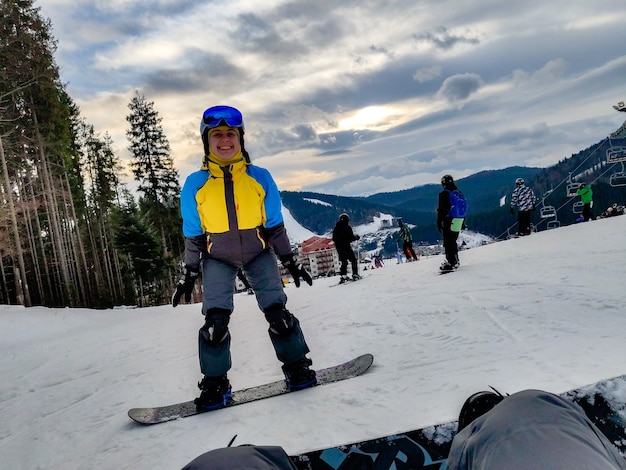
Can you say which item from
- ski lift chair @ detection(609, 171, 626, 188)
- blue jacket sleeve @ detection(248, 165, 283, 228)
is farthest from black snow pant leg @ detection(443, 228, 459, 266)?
ski lift chair @ detection(609, 171, 626, 188)

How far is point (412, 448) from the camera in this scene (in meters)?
1.76

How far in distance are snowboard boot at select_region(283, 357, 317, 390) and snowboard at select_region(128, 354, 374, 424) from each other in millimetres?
37

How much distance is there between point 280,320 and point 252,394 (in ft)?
1.88

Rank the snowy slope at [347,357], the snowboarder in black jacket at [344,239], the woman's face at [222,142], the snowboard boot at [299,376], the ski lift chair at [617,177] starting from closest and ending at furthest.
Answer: the snowy slope at [347,357] < the snowboard boot at [299,376] < the woman's face at [222,142] < the snowboarder in black jacket at [344,239] < the ski lift chair at [617,177]

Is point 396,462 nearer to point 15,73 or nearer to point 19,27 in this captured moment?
point 15,73

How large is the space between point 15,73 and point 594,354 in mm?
24770

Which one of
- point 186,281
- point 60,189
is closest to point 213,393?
point 186,281

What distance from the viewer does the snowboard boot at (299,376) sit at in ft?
9.52

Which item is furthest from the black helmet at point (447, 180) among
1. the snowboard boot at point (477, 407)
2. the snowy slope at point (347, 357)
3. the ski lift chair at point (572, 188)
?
the ski lift chair at point (572, 188)

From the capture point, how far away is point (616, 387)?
182 centimetres

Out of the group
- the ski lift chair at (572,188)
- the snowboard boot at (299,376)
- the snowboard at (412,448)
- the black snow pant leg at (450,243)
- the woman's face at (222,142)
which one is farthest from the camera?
the ski lift chair at (572,188)

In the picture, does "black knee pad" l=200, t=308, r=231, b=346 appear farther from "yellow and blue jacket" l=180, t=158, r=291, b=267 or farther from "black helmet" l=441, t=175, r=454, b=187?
"black helmet" l=441, t=175, r=454, b=187

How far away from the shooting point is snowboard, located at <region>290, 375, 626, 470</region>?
68.4 inches

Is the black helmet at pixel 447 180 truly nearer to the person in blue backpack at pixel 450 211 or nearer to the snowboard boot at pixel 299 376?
the person in blue backpack at pixel 450 211
